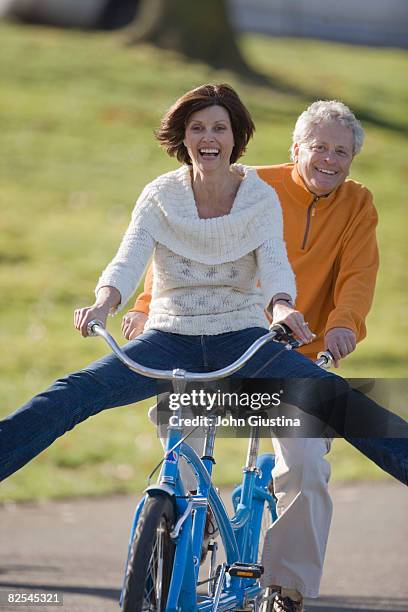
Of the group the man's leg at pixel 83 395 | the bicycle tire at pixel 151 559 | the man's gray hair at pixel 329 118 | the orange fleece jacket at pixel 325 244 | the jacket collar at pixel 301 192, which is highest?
the man's gray hair at pixel 329 118

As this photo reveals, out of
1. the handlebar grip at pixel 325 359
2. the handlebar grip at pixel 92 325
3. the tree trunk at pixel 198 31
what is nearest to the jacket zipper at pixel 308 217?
the handlebar grip at pixel 325 359

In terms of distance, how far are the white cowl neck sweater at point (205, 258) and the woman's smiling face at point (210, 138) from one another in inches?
5.3

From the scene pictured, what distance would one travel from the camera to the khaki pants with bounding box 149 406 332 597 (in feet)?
14.9

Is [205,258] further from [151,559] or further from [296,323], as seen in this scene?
[151,559]

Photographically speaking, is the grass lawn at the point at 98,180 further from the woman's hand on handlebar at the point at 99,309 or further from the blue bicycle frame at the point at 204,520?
the woman's hand on handlebar at the point at 99,309

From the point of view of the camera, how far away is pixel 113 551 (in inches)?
287

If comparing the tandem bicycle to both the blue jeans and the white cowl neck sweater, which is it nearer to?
the blue jeans

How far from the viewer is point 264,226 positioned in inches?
173

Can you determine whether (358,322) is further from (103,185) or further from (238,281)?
(103,185)

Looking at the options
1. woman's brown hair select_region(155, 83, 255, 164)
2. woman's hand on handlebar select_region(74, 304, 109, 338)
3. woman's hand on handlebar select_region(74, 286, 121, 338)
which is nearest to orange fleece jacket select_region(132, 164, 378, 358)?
woman's brown hair select_region(155, 83, 255, 164)

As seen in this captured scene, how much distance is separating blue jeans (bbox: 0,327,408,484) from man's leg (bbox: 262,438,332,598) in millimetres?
405

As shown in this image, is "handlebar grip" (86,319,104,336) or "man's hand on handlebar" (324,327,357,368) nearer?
"handlebar grip" (86,319,104,336)

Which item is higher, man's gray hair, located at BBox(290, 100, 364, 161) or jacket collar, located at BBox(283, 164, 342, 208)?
man's gray hair, located at BBox(290, 100, 364, 161)

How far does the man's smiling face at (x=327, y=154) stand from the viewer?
4.91 meters
